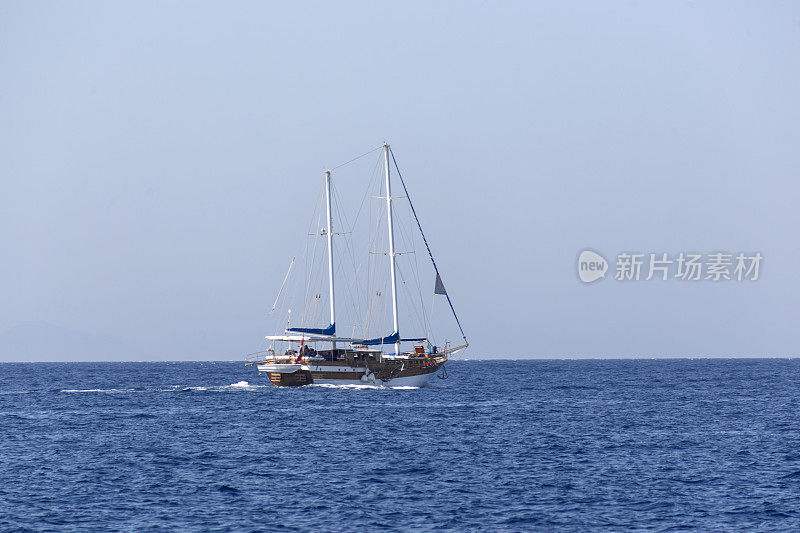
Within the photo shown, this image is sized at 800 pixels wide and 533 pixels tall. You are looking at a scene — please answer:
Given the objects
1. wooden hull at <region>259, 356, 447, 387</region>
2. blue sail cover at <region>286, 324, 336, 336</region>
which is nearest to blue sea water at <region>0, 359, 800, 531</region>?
wooden hull at <region>259, 356, 447, 387</region>

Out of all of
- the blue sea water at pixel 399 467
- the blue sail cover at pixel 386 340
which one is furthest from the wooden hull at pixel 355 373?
the blue sea water at pixel 399 467

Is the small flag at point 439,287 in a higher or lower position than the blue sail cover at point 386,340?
higher

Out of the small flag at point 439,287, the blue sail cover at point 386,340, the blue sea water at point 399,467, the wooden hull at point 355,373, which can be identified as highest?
the small flag at point 439,287

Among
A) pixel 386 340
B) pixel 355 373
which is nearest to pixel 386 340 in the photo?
pixel 386 340

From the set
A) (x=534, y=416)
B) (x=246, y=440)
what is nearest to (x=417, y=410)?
(x=534, y=416)

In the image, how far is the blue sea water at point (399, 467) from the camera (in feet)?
122

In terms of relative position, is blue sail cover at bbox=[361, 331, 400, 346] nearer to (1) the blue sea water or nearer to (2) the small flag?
(2) the small flag

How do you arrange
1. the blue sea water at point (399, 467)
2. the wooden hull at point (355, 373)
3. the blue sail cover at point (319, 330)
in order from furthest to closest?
the blue sail cover at point (319, 330), the wooden hull at point (355, 373), the blue sea water at point (399, 467)

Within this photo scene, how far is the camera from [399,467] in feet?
162

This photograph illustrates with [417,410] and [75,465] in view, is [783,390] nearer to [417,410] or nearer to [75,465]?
[417,410]

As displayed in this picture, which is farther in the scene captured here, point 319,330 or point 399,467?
point 319,330

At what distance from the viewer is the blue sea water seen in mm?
37125

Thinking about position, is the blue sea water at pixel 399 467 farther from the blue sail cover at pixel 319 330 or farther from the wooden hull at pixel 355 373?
the blue sail cover at pixel 319 330

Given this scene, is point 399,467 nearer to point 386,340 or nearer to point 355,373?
point 355,373
